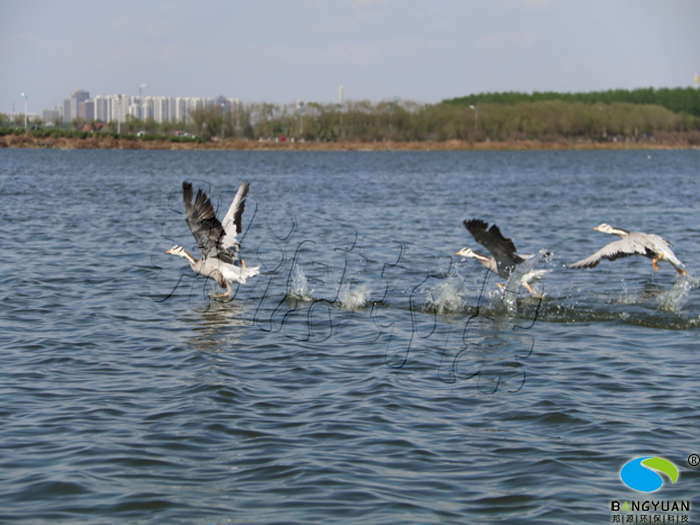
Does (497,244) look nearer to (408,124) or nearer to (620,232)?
(620,232)

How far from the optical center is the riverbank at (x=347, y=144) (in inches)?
5184

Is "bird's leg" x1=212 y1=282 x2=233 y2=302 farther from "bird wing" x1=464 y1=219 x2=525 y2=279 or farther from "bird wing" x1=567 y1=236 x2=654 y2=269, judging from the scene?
"bird wing" x1=567 y1=236 x2=654 y2=269

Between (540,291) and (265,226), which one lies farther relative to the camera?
(265,226)

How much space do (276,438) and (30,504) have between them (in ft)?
7.28

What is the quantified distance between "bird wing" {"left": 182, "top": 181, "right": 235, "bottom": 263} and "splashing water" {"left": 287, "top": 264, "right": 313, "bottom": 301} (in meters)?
1.26

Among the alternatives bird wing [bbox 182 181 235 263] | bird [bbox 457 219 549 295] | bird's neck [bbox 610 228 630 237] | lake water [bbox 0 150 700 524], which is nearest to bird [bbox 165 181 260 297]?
bird wing [bbox 182 181 235 263]

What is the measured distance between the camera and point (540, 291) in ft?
49.6

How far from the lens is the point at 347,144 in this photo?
15912 centimetres

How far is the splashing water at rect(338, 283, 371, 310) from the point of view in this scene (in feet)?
45.8

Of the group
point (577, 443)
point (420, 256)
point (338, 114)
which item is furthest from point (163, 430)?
point (338, 114)

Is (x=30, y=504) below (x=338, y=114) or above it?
below

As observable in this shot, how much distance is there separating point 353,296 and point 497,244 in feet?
8.62

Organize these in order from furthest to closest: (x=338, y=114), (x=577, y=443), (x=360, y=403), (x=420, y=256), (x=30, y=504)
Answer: (x=338, y=114)
(x=420, y=256)
(x=360, y=403)
(x=577, y=443)
(x=30, y=504)

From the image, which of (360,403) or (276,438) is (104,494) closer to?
(276,438)
